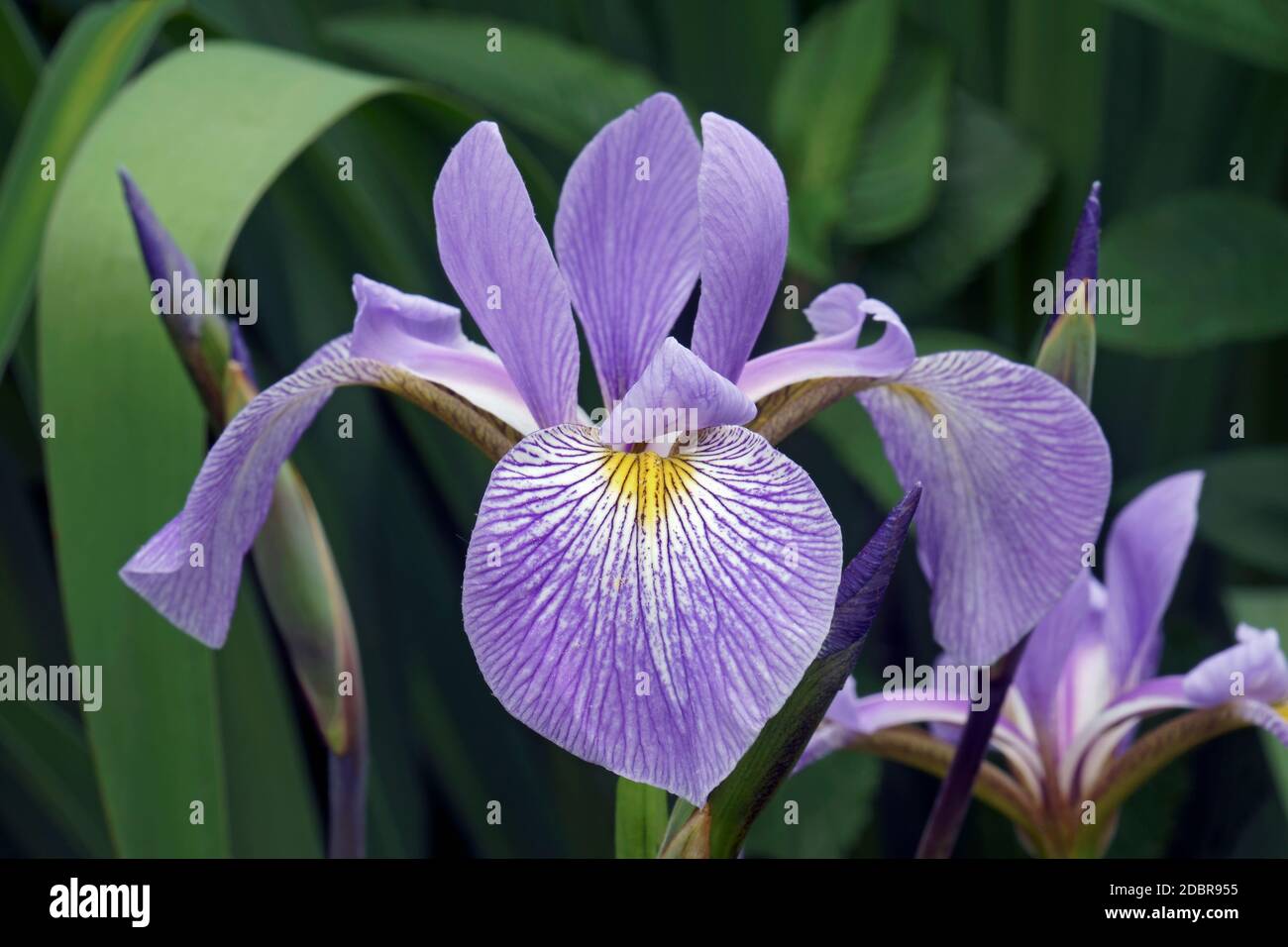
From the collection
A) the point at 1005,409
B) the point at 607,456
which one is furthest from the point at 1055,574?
the point at 607,456

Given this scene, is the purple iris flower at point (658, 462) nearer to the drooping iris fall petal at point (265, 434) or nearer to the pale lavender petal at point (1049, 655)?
the drooping iris fall petal at point (265, 434)

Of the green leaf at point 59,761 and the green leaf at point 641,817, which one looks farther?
the green leaf at point 59,761

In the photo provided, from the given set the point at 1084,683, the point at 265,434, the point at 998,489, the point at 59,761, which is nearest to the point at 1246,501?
the point at 1084,683

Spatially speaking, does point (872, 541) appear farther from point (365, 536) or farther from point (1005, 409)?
point (365, 536)

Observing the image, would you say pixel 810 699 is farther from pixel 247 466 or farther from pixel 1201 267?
pixel 1201 267

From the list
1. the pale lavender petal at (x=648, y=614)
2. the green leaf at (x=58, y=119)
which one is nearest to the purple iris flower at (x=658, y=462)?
the pale lavender petal at (x=648, y=614)

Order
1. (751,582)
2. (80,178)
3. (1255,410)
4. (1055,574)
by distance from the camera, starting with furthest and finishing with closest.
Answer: (1255,410) < (80,178) < (1055,574) < (751,582)

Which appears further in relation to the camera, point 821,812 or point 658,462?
point 821,812
